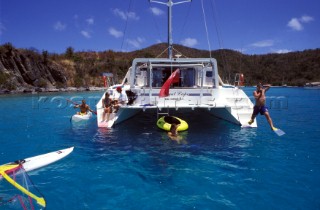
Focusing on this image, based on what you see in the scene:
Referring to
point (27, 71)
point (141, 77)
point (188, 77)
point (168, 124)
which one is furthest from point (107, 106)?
point (27, 71)

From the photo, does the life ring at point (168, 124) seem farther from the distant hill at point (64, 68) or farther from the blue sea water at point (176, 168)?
the distant hill at point (64, 68)

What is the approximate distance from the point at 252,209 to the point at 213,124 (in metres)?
9.22

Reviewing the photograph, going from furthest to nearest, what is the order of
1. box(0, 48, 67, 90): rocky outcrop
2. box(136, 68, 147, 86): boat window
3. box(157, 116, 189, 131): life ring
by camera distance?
box(0, 48, 67, 90): rocky outcrop < box(136, 68, 147, 86): boat window < box(157, 116, 189, 131): life ring

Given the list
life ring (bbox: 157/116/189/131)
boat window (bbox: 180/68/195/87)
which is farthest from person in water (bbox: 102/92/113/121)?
boat window (bbox: 180/68/195/87)

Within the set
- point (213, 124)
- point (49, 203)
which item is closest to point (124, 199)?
point (49, 203)

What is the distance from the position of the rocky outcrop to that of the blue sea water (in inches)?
1476

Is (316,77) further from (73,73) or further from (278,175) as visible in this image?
(278,175)

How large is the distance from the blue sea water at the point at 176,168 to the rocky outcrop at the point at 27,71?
123 ft

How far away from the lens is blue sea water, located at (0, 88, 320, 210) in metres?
5.92

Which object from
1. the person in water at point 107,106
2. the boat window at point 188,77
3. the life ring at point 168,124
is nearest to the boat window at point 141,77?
the boat window at point 188,77

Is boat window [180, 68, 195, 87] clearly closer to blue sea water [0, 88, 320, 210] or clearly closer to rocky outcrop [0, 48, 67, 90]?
blue sea water [0, 88, 320, 210]

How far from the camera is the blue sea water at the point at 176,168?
5.92 meters

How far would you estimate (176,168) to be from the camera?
25.4 feet

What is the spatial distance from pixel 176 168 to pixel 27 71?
49.1 meters
